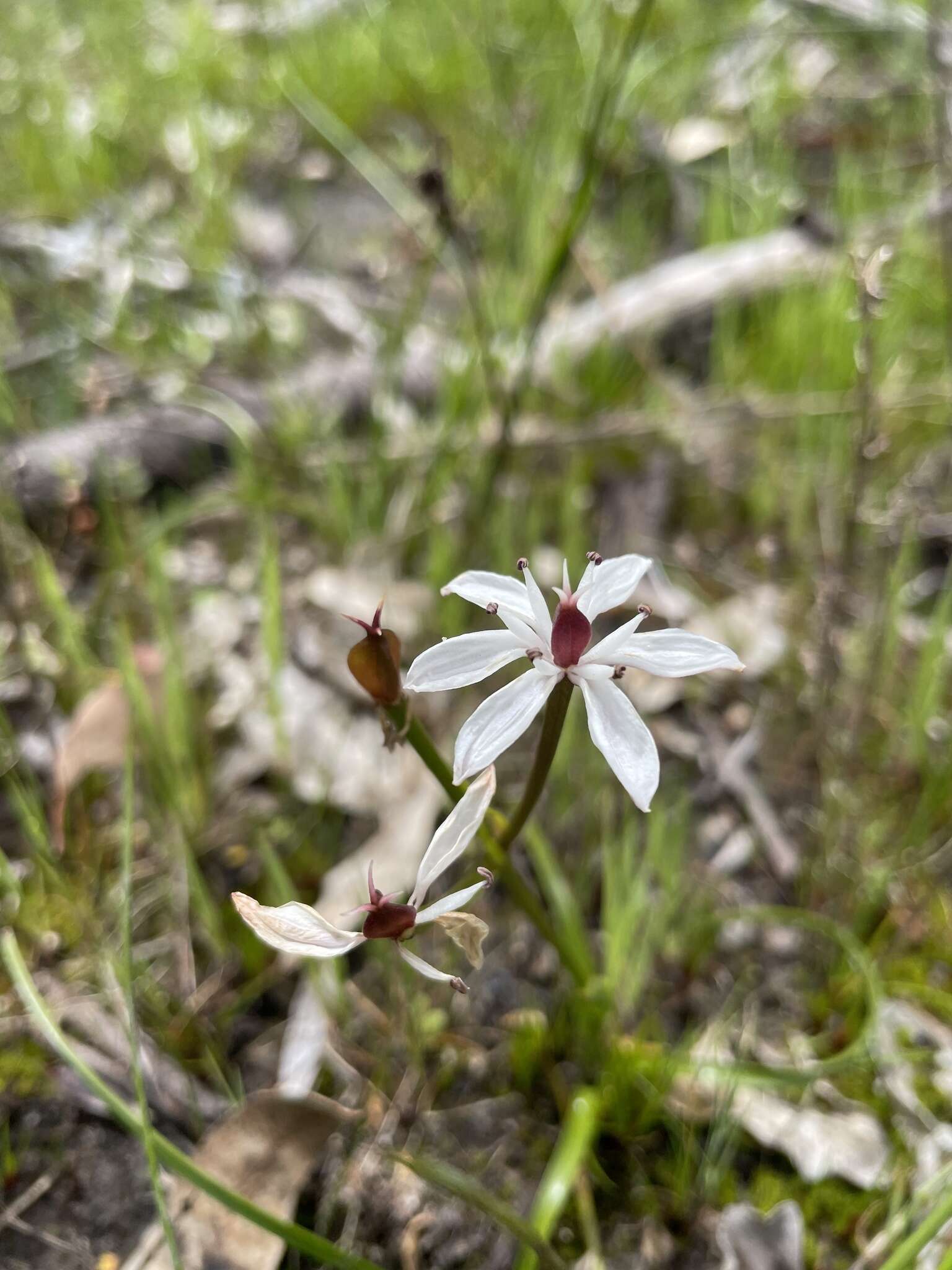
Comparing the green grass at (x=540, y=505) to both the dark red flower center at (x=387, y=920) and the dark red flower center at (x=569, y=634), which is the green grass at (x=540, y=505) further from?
the dark red flower center at (x=569, y=634)

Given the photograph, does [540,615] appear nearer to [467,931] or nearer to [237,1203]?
[467,931]

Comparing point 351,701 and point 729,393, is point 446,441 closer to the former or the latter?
point 351,701

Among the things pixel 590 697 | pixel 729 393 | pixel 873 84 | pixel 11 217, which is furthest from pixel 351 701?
pixel 873 84

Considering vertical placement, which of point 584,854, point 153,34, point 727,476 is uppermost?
point 153,34

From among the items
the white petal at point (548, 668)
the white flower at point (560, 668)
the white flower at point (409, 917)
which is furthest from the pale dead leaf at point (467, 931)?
the white petal at point (548, 668)

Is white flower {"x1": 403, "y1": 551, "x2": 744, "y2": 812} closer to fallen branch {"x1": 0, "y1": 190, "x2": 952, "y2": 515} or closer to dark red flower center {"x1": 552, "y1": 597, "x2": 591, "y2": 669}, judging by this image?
dark red flower center {"x1": 552, "y1": 597, "x2": 591, "y2": 669}

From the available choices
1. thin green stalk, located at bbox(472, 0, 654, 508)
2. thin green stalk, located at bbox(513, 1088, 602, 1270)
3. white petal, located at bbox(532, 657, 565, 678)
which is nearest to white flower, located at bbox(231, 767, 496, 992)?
white petal, located at bbox(532, 657, 565, 678)
